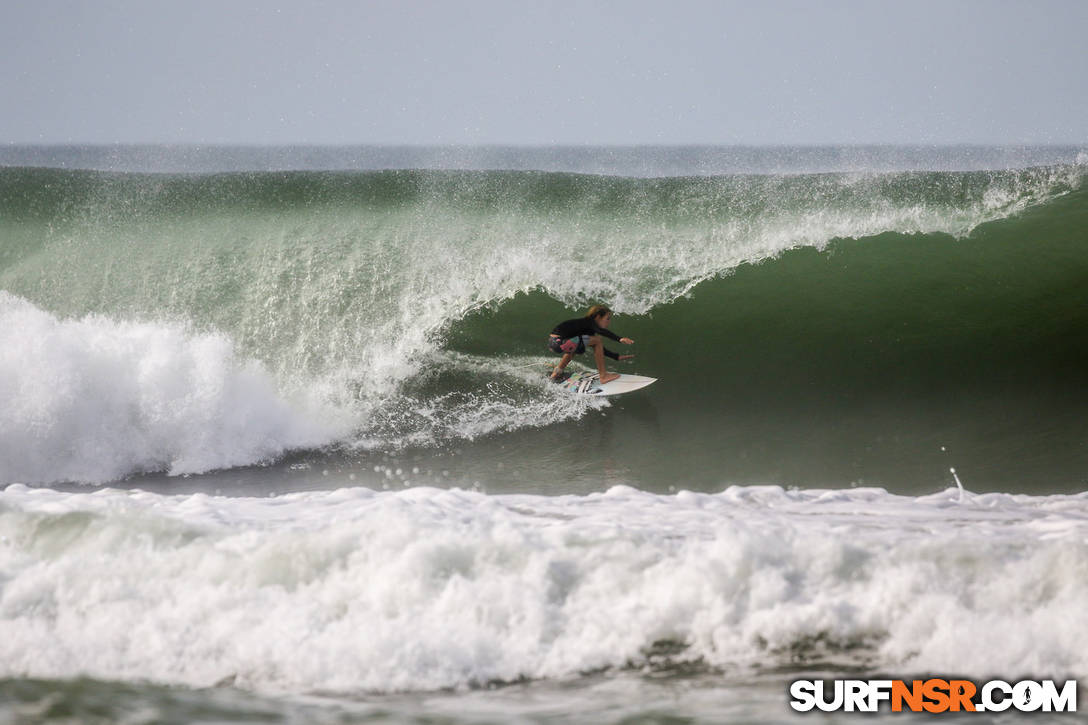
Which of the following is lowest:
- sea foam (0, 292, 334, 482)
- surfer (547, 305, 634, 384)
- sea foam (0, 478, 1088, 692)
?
sea foam (0, 478, 1088, 692)

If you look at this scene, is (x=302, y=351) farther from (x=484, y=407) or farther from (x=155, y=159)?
(x=155, y=159)

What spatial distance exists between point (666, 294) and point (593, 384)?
186cm

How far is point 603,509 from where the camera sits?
183 inches

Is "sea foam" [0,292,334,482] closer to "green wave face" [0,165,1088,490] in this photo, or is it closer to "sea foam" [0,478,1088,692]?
"green wave face" [0,165,1088,490]

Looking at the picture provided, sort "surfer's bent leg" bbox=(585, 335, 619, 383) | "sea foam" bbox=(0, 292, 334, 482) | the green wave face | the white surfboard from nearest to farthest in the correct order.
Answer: "sea foam" bbox=(0, 292, 334, 482) < the green wave face < the white surfboard < "surfer's bent leg" bbox=(585, 335, 619, 383)

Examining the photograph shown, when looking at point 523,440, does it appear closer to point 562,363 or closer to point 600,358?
point 562,363

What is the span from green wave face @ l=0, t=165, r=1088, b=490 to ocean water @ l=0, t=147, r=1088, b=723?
1.8 inches

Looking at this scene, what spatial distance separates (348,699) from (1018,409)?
6.14 meters

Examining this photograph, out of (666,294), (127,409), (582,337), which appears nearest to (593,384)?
(582,337)

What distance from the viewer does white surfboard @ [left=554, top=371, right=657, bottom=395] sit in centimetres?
759

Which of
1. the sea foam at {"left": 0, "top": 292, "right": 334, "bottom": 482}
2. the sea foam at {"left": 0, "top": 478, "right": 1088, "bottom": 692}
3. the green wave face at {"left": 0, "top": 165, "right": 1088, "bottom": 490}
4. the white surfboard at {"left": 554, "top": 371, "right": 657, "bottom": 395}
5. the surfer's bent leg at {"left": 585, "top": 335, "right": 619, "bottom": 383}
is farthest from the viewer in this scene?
the surfer's bent leg at {"left": 585, "top": 335, "right": 619, "bottom": 383}

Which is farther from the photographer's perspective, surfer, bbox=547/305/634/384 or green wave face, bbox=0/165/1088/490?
surfer, bbox=547/305/634/384

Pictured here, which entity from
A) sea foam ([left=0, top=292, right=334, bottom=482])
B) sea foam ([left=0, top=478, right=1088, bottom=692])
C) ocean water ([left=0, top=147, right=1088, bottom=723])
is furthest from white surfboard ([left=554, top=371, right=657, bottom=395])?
sea foam ([left=0, top=478, right=1088, bottom=692])

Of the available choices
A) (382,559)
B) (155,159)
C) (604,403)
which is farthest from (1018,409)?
(155,159)
